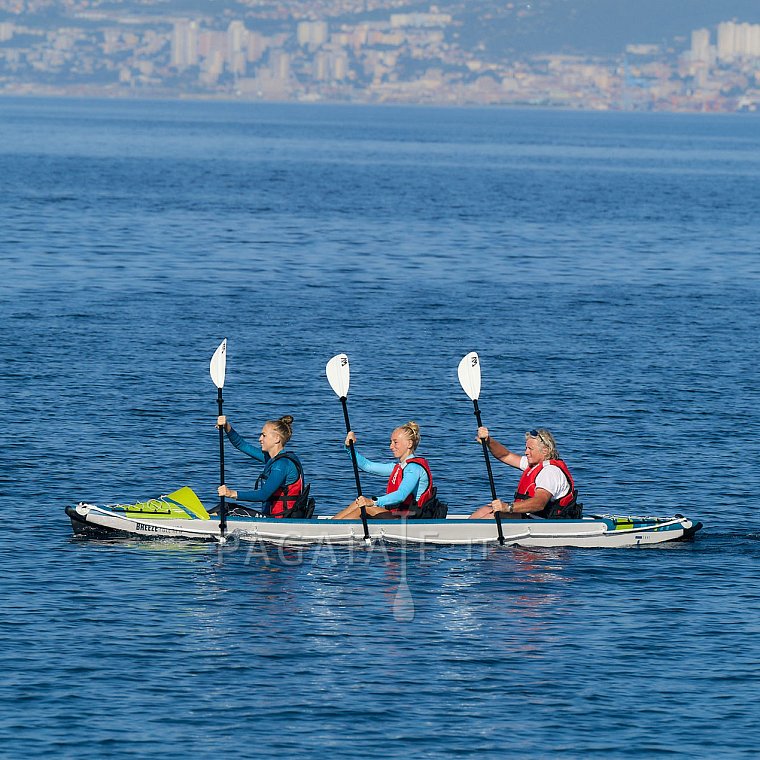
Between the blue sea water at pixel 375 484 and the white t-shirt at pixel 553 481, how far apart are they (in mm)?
899

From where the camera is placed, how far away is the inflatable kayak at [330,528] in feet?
72.8

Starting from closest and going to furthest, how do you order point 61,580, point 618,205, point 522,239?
point 61,580, point 522,239, point 618,205

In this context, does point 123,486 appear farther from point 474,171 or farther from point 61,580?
point 474,171

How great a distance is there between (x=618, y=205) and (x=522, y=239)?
22003 mm

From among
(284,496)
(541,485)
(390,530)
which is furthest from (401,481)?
(541,485)

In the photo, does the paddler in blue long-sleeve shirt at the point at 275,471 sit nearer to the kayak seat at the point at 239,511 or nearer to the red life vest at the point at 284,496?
the red life vest at the point at 284,496

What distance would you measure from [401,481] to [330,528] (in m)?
1.22

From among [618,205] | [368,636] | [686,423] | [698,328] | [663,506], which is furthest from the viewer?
[618,205]

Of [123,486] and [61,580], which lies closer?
[61,580]

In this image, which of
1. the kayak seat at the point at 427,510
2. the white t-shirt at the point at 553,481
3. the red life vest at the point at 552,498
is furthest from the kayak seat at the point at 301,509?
the white t-shirt at the point at 553,481

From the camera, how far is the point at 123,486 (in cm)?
2606

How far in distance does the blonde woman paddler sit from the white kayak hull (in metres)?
0.25

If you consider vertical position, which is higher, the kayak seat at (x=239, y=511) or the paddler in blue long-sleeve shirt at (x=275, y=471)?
the paddler in blue long-sleeve shirt at (x=275, y=471)

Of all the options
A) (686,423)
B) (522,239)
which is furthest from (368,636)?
(522,239)
